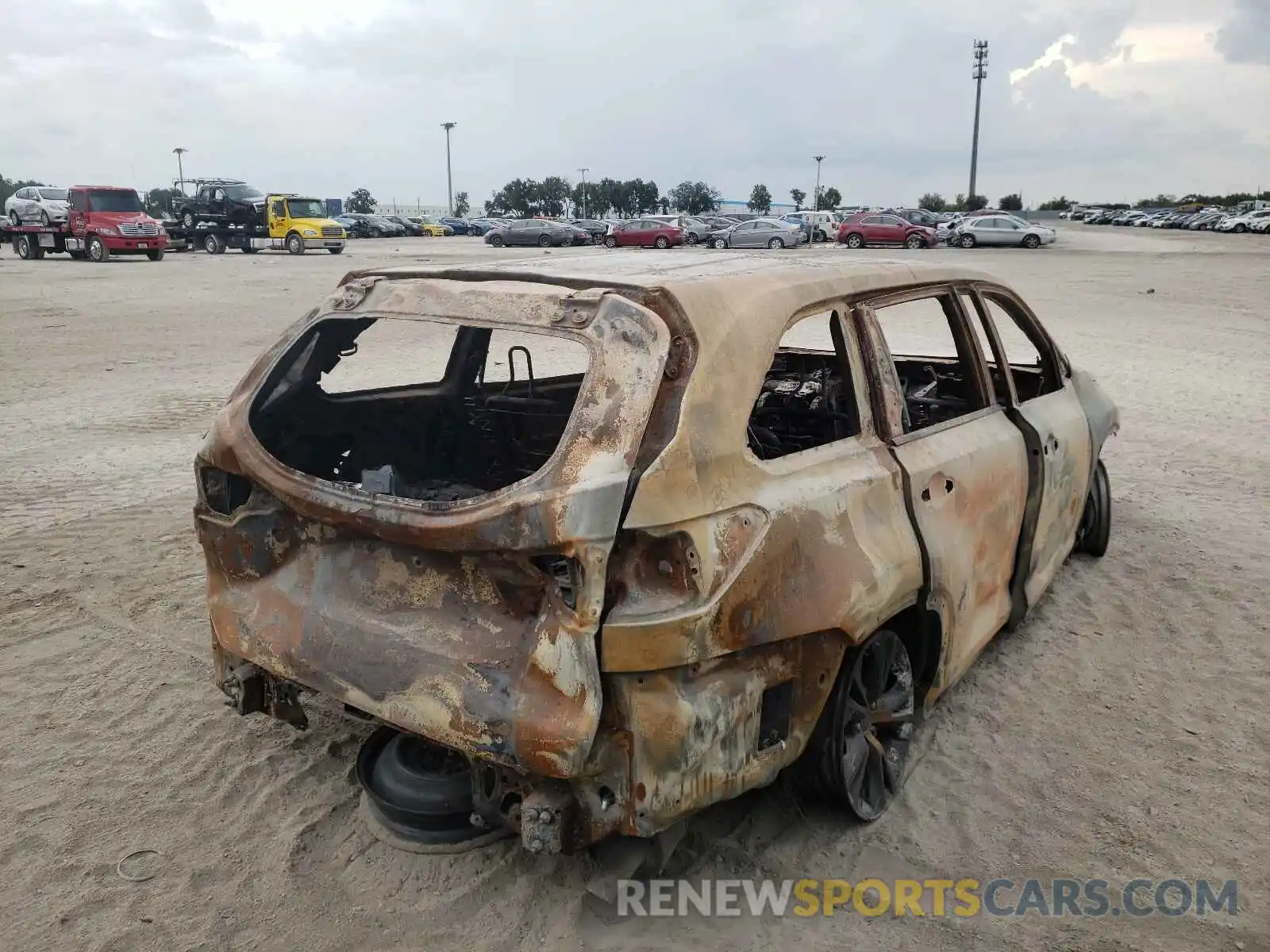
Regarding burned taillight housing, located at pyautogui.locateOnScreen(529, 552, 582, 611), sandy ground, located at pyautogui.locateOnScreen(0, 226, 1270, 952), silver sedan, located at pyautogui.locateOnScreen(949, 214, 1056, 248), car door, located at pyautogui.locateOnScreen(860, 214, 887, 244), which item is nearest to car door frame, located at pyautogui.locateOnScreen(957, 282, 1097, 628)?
sandy ground, located at pyautogui.locateOnScreen(0, 226, 1270, 952)

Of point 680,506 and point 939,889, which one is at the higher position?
point 680,506

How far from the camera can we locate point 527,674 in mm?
2459

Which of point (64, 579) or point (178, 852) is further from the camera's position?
point (64, 579)

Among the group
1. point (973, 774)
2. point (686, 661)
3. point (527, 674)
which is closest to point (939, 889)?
point (973, 774)

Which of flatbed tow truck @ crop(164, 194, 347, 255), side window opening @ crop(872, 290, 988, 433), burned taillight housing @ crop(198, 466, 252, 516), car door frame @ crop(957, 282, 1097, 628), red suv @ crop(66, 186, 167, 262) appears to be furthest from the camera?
flatbed tow truck @ crop(164, 194, 347, 255)

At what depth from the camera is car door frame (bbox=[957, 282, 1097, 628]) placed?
400cm

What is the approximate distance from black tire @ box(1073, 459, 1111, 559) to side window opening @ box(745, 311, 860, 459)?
1.72 meters

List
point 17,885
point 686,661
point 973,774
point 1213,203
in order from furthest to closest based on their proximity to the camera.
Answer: point 1213,203
point 973,774
point 17,885
point 686,661

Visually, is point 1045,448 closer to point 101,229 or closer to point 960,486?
point 960,486

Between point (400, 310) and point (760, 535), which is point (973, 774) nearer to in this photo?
point (760, 535)

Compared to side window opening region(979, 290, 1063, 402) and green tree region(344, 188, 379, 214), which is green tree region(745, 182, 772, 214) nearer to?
green tree region(344, 188, 379, 214)

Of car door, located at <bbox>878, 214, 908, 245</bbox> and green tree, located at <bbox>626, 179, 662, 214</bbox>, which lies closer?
car door, located at <bbox>878, 214, 908, 245</bbox>

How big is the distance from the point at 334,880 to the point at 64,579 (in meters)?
2.98

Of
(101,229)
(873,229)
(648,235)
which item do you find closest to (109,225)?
(101,229)
